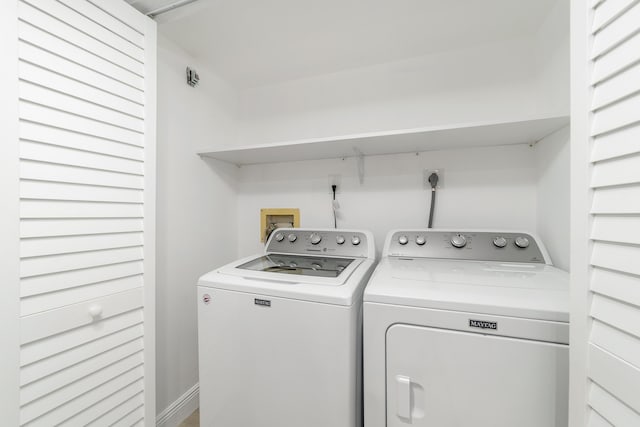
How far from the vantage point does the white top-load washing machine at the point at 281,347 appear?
971mm

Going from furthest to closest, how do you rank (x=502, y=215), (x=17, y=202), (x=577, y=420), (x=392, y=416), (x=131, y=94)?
(x=502, y=215), (x=131, y=94), (x=392, y=416), (x=17, y=202), (x=577, y=420)

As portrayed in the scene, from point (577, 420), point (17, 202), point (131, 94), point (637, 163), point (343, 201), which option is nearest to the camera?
point (637, 163)

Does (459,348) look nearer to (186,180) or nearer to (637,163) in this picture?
(637,163)

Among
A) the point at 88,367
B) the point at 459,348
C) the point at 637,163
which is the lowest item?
the point at 88,367

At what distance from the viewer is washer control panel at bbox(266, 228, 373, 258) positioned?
1565mm

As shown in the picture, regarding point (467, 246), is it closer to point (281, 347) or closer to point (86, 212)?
point (281, 347)

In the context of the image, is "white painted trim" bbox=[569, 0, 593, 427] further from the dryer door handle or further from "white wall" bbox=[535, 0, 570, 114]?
"white wall" bbox=[535, 0, 570, 114]

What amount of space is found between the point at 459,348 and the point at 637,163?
672 millimetres

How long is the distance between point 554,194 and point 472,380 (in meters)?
1.05

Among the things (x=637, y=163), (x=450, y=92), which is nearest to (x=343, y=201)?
(x=450, y=92)

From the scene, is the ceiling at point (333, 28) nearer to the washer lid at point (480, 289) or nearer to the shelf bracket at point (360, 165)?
the shelf bracket at point (360, 165)

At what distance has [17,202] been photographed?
2.53 ft

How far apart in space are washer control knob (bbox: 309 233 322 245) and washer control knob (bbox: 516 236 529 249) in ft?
3.54

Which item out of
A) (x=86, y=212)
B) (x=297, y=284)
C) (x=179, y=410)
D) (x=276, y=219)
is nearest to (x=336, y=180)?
(x=276, y=219)
